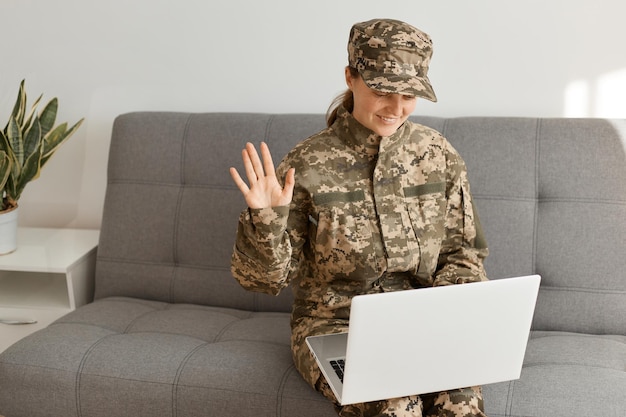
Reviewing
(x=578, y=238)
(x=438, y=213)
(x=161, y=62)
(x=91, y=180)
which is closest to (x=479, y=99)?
(x=578, y=238)

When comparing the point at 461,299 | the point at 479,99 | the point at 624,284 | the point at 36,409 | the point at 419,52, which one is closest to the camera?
the point at 461,299

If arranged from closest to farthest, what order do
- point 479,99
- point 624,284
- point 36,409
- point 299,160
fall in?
point 299,160, point 36,409, point 624,284, point 479,99

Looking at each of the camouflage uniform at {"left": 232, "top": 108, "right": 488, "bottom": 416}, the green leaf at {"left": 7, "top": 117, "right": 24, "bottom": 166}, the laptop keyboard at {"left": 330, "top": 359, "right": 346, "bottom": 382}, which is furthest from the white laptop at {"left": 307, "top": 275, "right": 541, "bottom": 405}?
the green leaf at {"left": 7, "top": 117, "right": 24, "bottom": 166}

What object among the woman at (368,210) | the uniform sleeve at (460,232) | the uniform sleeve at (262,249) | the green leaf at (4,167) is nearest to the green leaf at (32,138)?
the green leaf at (4,167)

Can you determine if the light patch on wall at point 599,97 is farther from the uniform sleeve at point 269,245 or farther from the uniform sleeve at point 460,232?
the uniform sleeve at point 269,245

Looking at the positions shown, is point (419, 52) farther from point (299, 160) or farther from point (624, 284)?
point (624, 284)

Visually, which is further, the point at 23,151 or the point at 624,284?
the point at 23,151

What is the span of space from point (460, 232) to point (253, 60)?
3.53 ft

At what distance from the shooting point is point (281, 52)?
8.81 feet

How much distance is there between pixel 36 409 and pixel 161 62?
50.4 inches

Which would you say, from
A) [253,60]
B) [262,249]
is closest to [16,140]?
[253,60]

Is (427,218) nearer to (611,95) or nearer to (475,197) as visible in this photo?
(475,197)

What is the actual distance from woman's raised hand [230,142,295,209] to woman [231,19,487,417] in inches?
4.2

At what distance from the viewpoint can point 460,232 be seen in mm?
1997
